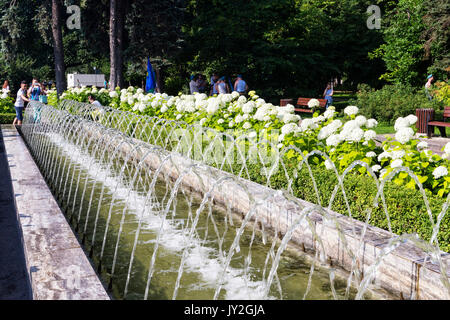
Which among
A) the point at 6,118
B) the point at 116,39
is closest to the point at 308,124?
the point at 6,118

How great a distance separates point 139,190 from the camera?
7832mm

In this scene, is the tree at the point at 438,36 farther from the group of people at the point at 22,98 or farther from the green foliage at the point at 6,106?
the green foliage at the point at 6,106

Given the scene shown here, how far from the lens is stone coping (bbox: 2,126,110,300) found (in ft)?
10.5

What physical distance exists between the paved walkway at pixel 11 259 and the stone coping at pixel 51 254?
28cm

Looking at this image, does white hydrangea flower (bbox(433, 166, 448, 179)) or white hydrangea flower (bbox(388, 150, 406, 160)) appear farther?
white hydrangea flower (bbox(388, 150, 406, 160))

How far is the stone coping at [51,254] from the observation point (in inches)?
126

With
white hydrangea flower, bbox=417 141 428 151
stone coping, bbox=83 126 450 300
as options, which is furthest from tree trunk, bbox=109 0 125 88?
white hydrangea flower, bbox=417 141 428 151

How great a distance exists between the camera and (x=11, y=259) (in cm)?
480

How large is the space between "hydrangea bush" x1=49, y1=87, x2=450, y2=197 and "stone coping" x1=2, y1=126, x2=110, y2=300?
9.30 feet

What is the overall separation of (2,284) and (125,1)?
19444 millimetres

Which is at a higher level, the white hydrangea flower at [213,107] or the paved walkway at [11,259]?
the white hydrangea flower at [213,107]

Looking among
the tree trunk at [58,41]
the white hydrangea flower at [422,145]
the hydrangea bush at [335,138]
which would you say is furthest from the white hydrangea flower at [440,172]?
the tree trunk at [58,41]

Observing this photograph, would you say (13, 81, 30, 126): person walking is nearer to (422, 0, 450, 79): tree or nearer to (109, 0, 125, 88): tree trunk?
(109, 0, 125, 88): tree trunk

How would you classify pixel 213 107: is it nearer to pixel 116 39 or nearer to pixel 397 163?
pixel 397 163
